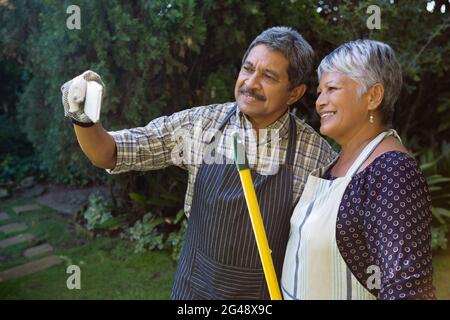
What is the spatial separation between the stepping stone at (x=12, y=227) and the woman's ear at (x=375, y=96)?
4.09 metres

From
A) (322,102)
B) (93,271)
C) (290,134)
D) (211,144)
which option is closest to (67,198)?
(93,271)

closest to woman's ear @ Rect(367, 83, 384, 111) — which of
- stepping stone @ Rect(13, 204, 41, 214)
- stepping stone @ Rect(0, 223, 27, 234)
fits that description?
stepping stone @ Rect(0, 223, 27, 234)

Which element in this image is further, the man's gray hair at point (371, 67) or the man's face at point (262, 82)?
the man's face at point (262, 82)

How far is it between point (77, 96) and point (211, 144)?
1.80 ft

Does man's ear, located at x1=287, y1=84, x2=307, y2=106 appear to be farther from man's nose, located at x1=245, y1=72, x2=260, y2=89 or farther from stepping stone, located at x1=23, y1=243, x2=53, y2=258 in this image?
stepping stone, located at x1=23, y1=243, x2=53, y2=258

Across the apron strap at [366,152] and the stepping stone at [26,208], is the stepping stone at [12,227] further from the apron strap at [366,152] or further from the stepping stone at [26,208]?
the apron strap at [366,152]

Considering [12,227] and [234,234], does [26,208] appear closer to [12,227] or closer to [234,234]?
[12,227]

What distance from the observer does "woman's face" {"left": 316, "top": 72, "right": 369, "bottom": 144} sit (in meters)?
1.50

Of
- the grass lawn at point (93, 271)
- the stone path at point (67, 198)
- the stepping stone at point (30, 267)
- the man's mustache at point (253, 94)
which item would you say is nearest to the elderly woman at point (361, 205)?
the man's mustache at point (253, 94)

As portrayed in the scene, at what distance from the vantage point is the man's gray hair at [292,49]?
1756mm

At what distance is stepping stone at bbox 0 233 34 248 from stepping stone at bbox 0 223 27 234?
5.6 inches

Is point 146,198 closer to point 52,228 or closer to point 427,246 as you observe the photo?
point 52,228

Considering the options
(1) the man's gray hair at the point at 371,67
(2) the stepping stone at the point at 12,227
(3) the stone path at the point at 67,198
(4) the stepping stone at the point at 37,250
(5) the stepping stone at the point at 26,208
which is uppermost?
(1) the man's gray hair at the point at 371,67

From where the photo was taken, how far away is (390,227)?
126cm
